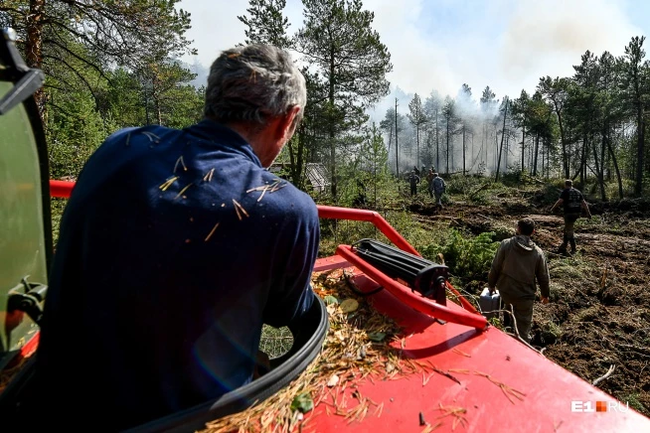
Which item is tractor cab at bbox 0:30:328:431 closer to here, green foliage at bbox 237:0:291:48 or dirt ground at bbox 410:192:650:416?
dirt ground at bbox 410:192:650:416

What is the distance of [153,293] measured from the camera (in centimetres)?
104

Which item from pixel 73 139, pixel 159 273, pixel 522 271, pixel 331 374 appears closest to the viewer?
pixel 159 273

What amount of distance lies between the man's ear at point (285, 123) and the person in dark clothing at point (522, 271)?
208 inches

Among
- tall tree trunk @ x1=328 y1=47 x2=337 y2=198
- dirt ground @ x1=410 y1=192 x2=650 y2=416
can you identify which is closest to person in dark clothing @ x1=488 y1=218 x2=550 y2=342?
dirt ground @ x1=410 y1=192 x2=650 y2=416

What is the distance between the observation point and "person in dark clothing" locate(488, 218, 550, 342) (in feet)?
19.1

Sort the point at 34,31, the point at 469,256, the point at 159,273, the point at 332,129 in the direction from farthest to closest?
the point at 332,129, the point at 469,256, the point at 34,31, the point at 159,273

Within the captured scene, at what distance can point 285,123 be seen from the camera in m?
1.45

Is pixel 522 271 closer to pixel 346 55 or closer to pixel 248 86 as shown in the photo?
pixel 248 86

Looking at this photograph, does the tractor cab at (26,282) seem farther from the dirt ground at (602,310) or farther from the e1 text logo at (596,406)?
the dirt ground at (602,310)

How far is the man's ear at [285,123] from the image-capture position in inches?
56.3

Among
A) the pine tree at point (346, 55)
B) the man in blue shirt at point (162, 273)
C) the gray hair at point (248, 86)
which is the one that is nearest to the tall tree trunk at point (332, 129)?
the pine tree at point (346, 55)

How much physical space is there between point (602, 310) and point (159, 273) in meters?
9.38

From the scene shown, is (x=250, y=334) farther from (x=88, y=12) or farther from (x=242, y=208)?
(x=88, y=12)

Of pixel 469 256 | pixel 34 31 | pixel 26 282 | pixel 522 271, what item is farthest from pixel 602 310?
pixel 34 31
